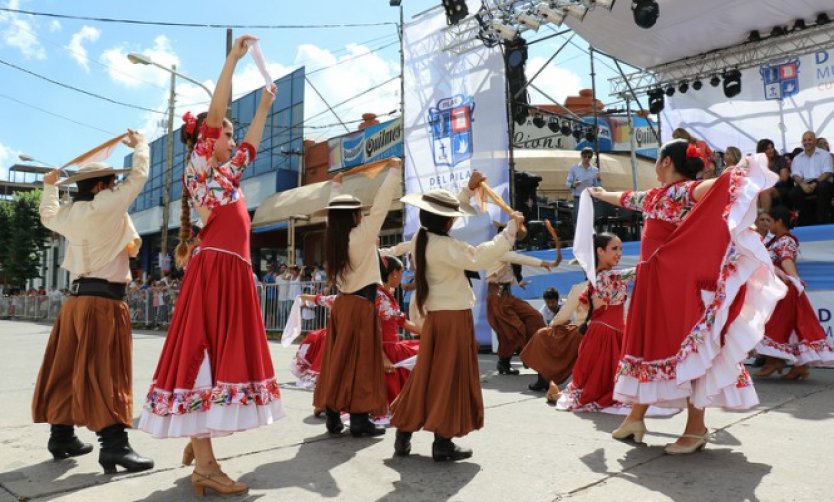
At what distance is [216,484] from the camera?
2.96 metres

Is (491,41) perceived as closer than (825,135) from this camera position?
Yes

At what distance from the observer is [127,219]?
3824 millimetres

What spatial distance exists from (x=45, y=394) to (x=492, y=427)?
283 centimetres

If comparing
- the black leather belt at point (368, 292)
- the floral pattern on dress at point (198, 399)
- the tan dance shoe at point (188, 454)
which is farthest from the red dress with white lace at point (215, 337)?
the black leather belt at point (368, 292)

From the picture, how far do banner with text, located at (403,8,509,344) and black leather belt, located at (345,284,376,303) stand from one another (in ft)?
19.6

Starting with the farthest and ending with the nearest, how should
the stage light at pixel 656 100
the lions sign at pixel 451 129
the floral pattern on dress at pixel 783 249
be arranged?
the stage light at pixel 656 100 → the lions sign at pixel 451 129 → the floral pattern on dress at pixel 783 249

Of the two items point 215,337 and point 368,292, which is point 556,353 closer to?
point 368,292

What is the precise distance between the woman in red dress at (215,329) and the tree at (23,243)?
41728 mm

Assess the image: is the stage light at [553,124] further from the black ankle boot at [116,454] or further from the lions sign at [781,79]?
the black ankle boot at [116,454]

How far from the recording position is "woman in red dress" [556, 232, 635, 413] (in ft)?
17.1

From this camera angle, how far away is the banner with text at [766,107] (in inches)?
478

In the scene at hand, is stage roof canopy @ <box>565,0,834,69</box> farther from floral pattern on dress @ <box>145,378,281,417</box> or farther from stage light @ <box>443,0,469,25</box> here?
floral pattern on dress @ <box>145,378,281,417</box>

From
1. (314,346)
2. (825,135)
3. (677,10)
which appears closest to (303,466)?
(314,346)

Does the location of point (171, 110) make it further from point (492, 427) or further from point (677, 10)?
point (492, 427)
